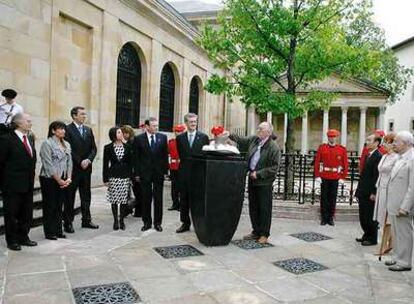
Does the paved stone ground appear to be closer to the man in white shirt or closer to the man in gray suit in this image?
the man in gray suit

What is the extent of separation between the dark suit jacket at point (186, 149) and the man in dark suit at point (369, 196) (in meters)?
2.75

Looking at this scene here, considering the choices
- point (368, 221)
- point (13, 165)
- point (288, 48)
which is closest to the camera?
point (13, 165)

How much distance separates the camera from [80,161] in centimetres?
707

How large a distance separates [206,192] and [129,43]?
9.53 m

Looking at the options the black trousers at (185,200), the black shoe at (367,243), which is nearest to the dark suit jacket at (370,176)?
the black shoe at (367,243)

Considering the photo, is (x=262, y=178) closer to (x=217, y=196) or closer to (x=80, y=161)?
(x=217, y=196)

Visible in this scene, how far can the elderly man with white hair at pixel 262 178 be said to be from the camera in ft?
21.7

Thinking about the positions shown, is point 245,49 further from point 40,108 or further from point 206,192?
point 206,192

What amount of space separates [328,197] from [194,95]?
13.9 metres

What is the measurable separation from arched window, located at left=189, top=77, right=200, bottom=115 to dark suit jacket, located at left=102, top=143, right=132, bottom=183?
1370 cm

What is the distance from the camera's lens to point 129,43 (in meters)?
14.1

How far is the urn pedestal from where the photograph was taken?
6074 mm

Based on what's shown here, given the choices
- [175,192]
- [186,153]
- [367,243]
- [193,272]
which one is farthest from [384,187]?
[175,192]

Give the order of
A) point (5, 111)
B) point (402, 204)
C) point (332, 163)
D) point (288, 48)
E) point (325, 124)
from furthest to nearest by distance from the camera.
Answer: point (325, 124)
point (288, 48)
point (332, 163)
point (5, 111)
point (402, 204)
